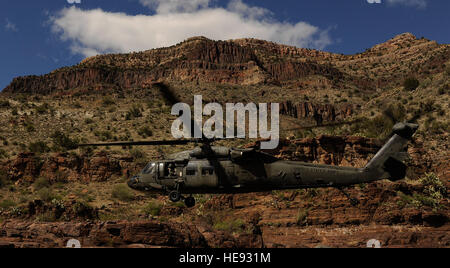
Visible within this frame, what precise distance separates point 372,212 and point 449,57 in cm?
7270

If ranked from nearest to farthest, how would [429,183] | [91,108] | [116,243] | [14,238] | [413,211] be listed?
[14,238]
[116,243]
[413,211]
[429,183]
[91,108]

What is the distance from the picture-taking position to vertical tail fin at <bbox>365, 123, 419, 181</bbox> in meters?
15.5

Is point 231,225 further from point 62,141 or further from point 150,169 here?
Answer: point 62,141

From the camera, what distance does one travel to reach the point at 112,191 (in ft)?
125

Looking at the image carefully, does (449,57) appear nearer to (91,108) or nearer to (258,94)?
(258,94)

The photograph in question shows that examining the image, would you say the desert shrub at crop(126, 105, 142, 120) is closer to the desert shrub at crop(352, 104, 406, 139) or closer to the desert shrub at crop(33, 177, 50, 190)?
the desert shrub at crop(33, 177, 50, 190)

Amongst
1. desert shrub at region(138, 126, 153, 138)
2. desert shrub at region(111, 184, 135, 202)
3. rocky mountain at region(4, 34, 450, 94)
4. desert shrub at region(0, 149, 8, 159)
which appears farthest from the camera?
rocky mountain at region(4, 34, 450, 94)

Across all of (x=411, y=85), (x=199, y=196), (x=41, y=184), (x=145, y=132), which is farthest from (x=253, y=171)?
(x=411, y=85)

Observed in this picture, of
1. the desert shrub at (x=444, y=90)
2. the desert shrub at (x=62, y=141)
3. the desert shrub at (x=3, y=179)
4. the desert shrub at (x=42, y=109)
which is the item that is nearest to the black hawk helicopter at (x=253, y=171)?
the desert shrub at (x=3, y=179)

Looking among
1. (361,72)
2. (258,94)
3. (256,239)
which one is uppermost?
(361,72)

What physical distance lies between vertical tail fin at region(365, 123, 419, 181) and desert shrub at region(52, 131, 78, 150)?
40214 millimetres

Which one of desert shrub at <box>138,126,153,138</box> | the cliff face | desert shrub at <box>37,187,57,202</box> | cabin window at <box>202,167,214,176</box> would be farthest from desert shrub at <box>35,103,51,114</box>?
cabin window at <box>202,167,214,176</box>

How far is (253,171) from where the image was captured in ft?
49.9

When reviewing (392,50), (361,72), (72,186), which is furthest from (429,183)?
(392,50)
